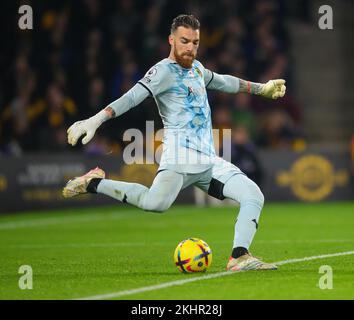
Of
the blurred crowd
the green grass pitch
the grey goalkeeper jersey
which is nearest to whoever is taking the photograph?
the green grass pitch

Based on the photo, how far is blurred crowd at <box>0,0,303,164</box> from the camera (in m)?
20.0

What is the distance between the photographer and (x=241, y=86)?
9.93m

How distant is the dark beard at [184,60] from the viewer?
9.20 m

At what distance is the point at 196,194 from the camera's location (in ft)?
68.6

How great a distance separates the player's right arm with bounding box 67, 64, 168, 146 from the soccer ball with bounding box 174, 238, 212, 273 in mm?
1358

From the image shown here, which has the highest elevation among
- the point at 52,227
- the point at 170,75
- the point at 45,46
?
the point at 45,46

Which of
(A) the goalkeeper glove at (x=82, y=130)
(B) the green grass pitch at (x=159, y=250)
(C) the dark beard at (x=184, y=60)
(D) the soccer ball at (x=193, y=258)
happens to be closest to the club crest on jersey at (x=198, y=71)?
(C) the dark beard at (x=184, y=60)

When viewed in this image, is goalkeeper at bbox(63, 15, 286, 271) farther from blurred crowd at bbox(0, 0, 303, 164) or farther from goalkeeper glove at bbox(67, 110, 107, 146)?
blurred crowd at bbox(0, 0, 303, 164)

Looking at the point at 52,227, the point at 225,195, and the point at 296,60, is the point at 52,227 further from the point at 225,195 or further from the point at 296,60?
the point at 296,60

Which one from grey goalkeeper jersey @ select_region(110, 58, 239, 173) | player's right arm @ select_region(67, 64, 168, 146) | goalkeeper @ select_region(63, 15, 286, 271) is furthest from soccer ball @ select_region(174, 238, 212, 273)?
player's right arm @ select_region(67, 64, 168, 146)

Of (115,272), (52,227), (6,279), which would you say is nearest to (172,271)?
(115,272)

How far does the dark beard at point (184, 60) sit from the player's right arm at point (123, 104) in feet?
0.55

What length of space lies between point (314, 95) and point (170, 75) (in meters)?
15.3

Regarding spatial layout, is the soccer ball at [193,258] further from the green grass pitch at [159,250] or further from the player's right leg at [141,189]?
the player's right leg at [141,189]
